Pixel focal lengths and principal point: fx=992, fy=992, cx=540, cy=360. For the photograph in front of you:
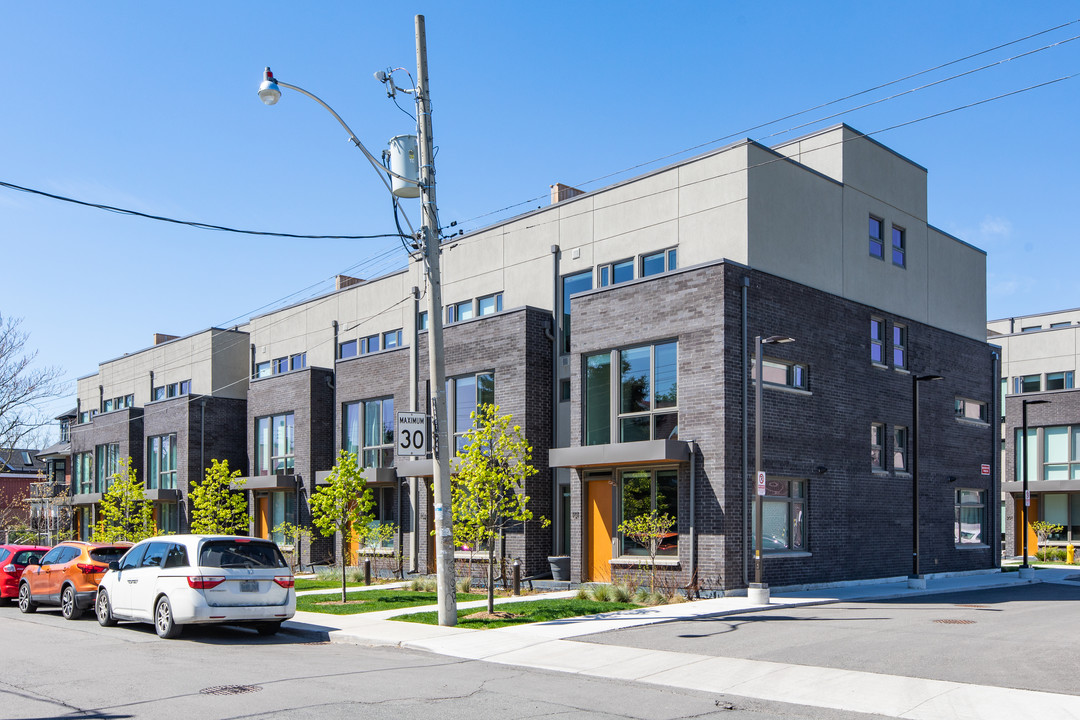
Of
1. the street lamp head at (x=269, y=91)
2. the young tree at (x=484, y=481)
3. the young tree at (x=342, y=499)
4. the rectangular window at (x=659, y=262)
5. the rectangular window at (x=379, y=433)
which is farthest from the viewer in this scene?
the rectangular window at (x=379, y=433)

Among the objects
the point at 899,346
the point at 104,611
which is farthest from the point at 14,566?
the point at 899,346

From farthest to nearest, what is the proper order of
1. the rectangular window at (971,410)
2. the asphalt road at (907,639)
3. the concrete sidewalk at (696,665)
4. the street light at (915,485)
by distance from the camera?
the rectangular window at (971,410), the street light at (915,485), the asphalt road at (907,639), the concrete sidewalk at (696,665)

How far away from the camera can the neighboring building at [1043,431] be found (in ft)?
130

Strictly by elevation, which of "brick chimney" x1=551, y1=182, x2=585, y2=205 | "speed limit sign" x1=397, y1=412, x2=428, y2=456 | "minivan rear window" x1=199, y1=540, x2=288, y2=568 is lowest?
"minivan rear window" x1=199, y1=540, x2=288, y2=568

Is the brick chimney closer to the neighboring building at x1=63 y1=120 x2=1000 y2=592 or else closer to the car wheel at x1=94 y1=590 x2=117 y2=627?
the neighboring building at x1=63 y1=120 x2=1000 y2=592

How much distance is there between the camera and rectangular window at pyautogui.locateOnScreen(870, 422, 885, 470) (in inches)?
994

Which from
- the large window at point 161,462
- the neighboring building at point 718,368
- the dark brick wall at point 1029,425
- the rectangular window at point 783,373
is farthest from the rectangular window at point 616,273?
the dark brick wall at point 1029,425

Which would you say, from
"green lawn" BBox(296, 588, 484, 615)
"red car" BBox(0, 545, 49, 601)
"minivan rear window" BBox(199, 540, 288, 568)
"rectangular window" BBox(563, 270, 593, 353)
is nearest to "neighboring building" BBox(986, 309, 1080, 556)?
"rectangular window" BBox(563, 270, 593, 353)

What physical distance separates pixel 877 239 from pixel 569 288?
27.2 feet

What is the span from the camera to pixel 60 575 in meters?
19.7

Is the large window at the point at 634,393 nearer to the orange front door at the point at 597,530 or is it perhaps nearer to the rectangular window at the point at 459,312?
the orange front door at the point at 597,530

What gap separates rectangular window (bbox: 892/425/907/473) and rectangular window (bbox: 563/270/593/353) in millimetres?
8852

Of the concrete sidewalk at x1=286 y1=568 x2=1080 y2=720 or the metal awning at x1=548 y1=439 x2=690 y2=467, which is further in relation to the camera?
the metal awning at x1=548 y1=439 x2=690 y2=467

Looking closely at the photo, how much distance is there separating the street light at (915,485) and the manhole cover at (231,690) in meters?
17.7
